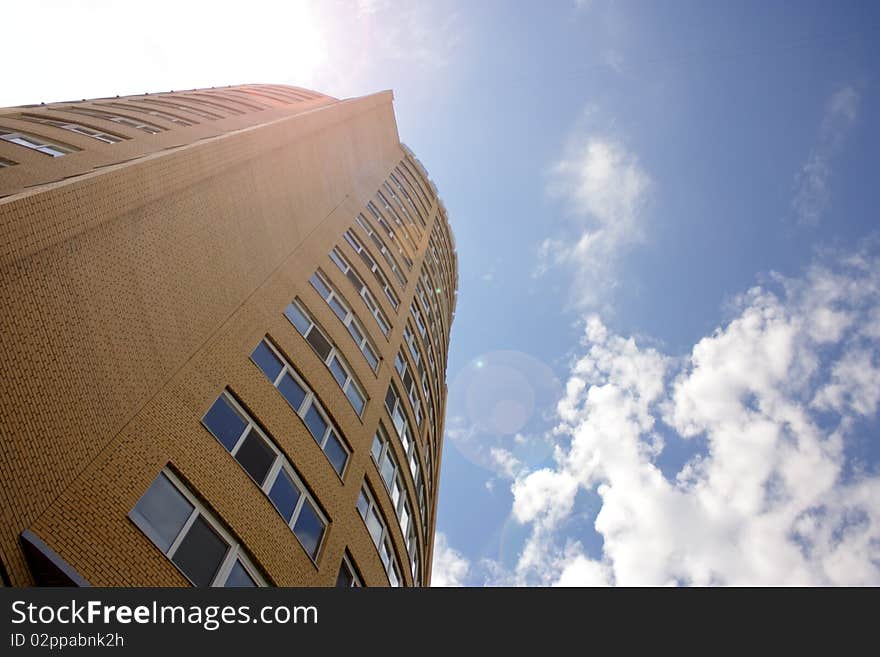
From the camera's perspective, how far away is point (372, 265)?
2244 cm

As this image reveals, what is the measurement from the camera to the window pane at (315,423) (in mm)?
13470

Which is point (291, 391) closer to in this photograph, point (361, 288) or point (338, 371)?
point (338, 371)

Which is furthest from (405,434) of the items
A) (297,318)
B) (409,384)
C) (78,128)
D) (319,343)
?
(78,128)

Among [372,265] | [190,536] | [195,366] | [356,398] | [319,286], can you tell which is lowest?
[190,536]

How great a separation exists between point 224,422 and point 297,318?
4873 mm

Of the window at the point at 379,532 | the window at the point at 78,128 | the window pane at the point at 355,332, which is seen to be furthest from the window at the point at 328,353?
the window at the point at 78,128

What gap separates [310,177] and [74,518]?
1549 cm

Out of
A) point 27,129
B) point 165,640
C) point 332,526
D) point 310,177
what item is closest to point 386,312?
point 310,177

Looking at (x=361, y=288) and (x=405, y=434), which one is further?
(x=361, y=288)

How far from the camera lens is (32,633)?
19.8 ft

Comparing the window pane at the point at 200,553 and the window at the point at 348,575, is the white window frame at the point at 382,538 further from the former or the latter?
the window pane at the point at 200,553

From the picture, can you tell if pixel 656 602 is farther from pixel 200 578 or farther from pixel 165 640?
pixel 200 578

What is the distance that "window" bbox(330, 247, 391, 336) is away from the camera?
1973 centimetres

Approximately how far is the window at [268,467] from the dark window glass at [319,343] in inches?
160
